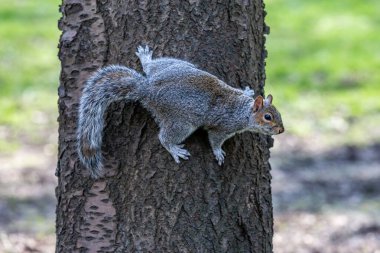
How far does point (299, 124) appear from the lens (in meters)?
7.24

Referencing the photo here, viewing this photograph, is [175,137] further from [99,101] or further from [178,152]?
[99,101]

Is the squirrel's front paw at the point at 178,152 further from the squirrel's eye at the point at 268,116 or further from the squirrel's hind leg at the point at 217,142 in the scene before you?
the squirrel's eye at the point at 268,116

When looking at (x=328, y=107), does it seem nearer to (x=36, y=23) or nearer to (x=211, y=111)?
(x=36, y=23)

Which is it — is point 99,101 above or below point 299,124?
below

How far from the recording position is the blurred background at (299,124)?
5.20m

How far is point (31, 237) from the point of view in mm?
4961

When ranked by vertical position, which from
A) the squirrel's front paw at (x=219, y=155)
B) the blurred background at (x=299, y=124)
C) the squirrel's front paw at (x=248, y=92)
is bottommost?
the squirrel's front paw at (x=219, y=155)

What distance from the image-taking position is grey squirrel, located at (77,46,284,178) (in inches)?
105

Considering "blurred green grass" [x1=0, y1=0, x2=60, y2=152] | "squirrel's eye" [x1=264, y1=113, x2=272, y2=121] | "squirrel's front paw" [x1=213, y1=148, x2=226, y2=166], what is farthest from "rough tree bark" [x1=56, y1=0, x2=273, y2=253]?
"blurred green grass" [x1=0, y1=0, x2=60, y2=152]

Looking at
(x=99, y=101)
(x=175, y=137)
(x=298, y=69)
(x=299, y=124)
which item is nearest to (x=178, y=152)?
(x=175, y=137)

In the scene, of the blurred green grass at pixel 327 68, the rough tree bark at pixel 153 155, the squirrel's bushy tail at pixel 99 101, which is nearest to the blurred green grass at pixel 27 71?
the blurred green grass at pixel 327 68

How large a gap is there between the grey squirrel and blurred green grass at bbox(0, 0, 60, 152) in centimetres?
399

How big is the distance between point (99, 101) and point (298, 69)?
19.6 feet

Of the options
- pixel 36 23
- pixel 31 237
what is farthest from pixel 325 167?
pixel 36 23
